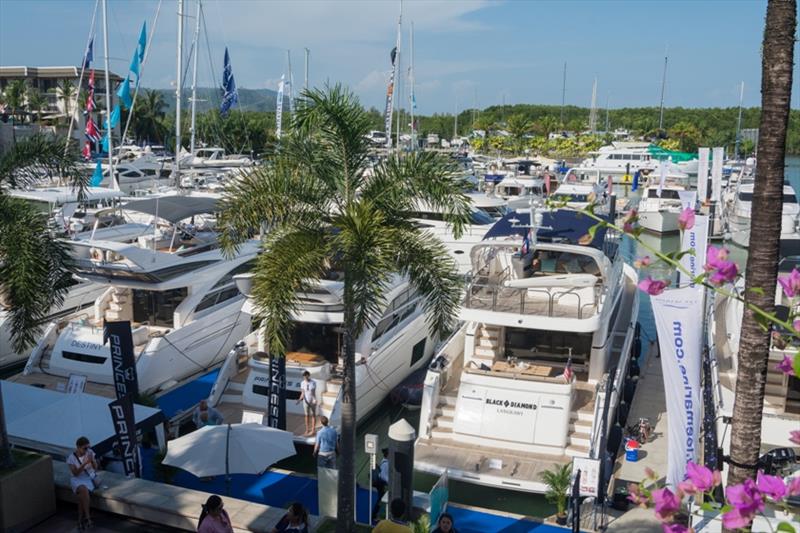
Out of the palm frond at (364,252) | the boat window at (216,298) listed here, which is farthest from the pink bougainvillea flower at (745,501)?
the boat window at (216,298)

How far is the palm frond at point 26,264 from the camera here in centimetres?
1029

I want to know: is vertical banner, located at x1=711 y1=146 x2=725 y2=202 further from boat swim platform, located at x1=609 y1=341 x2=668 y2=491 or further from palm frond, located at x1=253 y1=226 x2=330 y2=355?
palm frond, located at x1=253 y1=226 x2=330 y2=355

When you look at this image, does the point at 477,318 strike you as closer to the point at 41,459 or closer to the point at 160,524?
the point at 160,524

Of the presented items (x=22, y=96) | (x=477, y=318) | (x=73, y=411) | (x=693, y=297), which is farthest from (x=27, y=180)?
(x=22, y=96)

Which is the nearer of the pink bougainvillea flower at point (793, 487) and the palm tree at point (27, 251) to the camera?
the pink bougainvillea flower at point (793, 487)

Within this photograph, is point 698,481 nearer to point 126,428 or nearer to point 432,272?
point 432,272

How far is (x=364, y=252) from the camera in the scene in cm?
858

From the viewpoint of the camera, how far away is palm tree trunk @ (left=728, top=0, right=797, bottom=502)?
18.3 ft

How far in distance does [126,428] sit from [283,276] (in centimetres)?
457

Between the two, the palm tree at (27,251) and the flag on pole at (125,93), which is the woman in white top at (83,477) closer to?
the palm tree at (27,251)

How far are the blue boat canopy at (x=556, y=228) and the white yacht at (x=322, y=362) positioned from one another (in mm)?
2678

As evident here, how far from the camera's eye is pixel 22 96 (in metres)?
70.1

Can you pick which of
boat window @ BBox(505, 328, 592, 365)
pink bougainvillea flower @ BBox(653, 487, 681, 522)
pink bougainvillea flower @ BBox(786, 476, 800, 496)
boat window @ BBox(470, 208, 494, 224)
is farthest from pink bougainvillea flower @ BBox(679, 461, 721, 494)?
boat window @ BBox(470, 208, 494, 224)

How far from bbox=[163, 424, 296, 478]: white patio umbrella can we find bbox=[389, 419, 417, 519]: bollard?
2303mm
